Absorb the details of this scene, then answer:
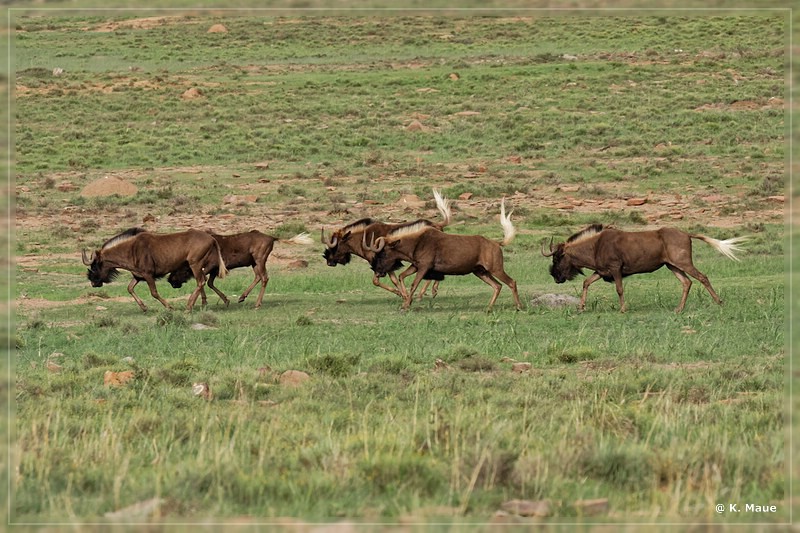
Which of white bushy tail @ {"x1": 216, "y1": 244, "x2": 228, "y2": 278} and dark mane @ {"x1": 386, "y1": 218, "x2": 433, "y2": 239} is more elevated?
dark mane @ {"x1": 386, "y1": 218, "x2": 433, "y2": 239}

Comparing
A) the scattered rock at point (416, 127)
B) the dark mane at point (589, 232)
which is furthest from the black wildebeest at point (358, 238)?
the scattered rock at point (416, 127)

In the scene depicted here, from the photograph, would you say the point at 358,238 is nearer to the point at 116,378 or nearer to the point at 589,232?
the point at 589,232

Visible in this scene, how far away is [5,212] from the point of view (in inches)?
149

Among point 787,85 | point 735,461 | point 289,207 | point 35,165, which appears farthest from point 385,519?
point 35,165

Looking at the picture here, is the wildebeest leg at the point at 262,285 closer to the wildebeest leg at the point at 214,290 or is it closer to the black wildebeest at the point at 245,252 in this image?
the black wildebeest at the point at 245,252

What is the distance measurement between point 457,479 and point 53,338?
9.99 meters

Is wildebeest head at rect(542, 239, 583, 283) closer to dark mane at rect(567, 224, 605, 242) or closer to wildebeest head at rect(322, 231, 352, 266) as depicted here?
dark mane at rect(567, 224, 605, 242)

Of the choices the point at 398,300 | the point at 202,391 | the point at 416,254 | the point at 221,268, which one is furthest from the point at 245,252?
the point at 202,391

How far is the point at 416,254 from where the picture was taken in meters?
18.3

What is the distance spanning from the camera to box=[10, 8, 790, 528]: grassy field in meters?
6.56

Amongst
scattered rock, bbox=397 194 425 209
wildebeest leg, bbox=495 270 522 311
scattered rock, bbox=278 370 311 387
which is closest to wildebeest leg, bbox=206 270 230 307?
wildebeest leg, bbox=495 270 522 311

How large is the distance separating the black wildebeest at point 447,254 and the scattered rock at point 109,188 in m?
15.7

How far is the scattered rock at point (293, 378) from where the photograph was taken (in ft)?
36.2

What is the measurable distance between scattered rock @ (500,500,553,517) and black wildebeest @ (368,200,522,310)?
37.7 feet
